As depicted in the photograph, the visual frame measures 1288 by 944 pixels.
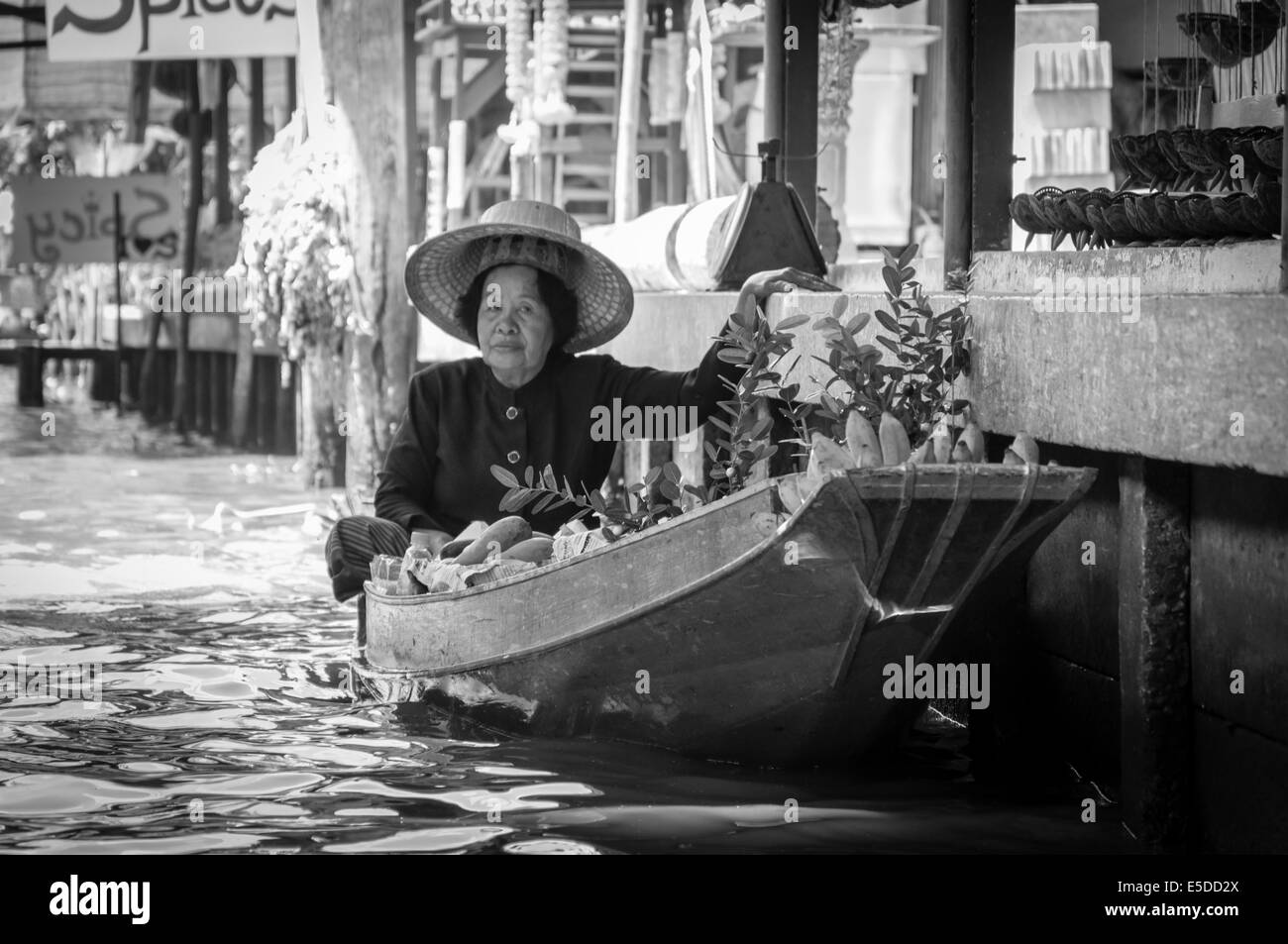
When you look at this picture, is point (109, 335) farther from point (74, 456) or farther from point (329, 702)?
point (329, 702)

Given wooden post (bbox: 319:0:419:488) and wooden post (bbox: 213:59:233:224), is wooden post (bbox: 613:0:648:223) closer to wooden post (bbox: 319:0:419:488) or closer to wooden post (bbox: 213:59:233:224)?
wooden post (bbox: 319:0:419:488)

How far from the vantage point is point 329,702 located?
17.9 ft

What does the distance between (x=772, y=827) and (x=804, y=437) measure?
0.92 m

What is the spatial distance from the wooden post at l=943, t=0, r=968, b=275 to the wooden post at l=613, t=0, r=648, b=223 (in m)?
4.94

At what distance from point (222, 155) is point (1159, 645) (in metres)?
15.3

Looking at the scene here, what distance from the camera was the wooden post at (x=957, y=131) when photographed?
4.62 meters

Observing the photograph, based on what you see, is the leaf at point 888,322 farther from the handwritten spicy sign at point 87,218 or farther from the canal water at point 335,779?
the handwritten spicy sign at point 87,218

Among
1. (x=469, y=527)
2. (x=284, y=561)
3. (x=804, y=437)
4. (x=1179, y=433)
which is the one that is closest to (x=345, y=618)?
(x=284, y=561)

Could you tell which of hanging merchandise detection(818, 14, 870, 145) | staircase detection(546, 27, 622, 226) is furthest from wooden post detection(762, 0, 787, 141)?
staircase detection(546, 27, 622, 226)

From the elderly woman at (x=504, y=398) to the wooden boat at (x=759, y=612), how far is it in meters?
0.82

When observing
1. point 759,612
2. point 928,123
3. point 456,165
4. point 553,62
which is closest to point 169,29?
point 456,165

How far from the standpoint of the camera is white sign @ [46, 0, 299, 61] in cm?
1117

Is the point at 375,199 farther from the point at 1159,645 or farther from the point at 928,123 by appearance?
the point at 1159,645
